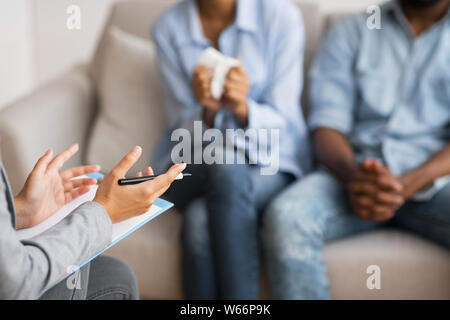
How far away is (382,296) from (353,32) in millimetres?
598

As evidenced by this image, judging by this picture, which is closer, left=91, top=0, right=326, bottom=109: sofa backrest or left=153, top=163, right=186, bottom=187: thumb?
left=153, top=163, right=186, bottom=187: thumb

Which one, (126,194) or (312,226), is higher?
(126,194)

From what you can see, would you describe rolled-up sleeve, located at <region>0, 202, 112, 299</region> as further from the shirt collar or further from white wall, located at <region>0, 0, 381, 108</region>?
white wall, located at <region>0, 0, 381, 108</region>

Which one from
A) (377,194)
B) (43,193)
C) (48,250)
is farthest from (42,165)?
(377,194)

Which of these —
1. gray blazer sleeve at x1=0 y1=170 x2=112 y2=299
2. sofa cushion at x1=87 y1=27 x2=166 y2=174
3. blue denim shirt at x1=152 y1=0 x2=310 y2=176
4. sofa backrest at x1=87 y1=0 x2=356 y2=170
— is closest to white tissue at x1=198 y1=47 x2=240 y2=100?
blue denim shirt at x1=152 y1=0 x2=310 y2=176

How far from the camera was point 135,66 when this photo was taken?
121 cm

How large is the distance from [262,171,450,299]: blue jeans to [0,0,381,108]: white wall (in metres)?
0.74

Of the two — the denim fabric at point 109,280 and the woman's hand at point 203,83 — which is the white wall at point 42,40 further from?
the denim fabric at point 109,280

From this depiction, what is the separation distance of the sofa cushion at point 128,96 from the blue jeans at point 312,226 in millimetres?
352

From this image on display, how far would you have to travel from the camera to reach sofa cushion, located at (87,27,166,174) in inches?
45.1

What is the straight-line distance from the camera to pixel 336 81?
1142mm

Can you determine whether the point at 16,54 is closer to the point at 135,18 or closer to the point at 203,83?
the point at 135,18

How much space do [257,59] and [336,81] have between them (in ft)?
0.64
